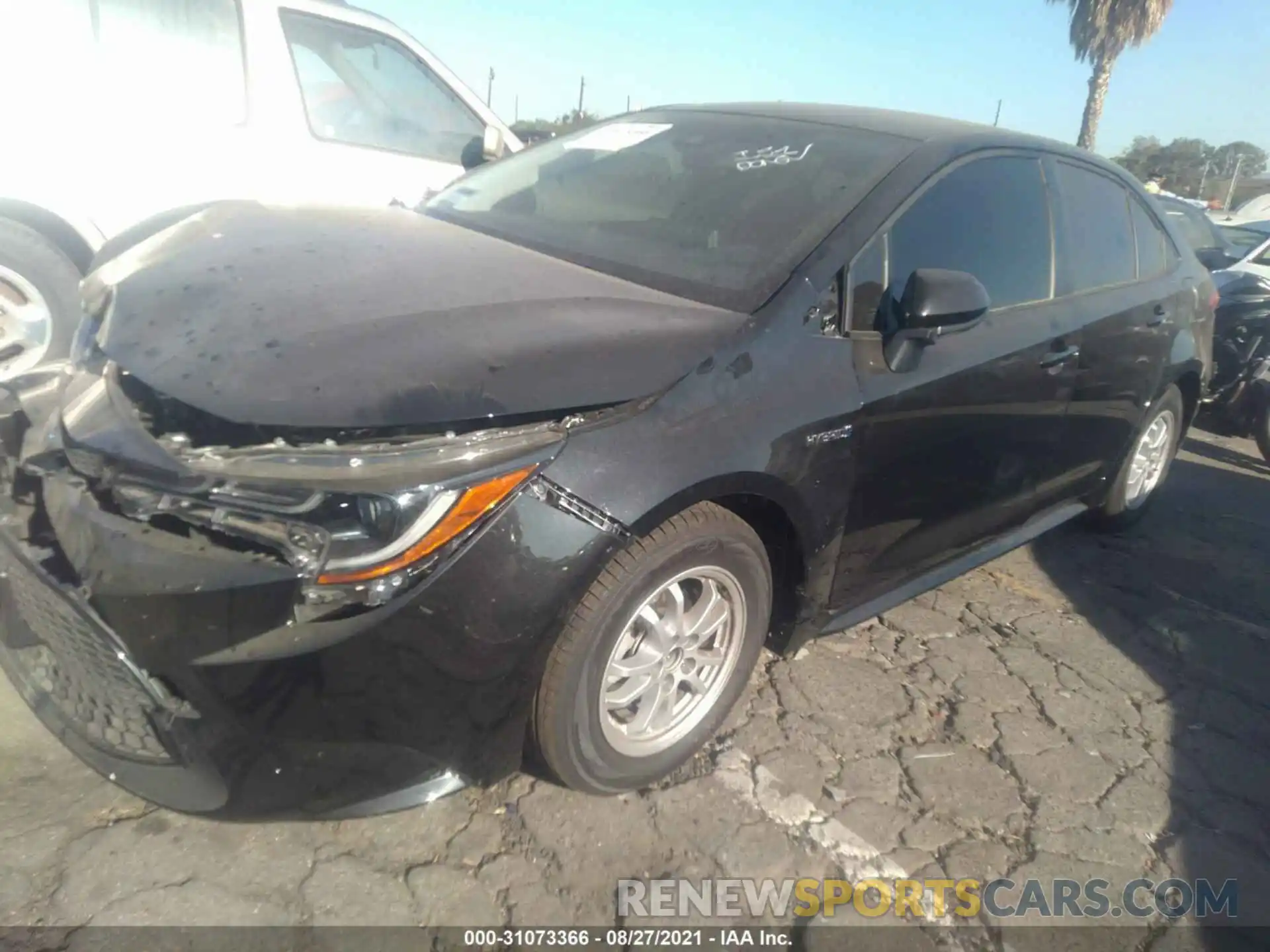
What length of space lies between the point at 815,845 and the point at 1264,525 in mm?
4008

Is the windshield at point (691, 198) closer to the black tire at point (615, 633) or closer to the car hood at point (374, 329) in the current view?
the car hood at point (374, 329)

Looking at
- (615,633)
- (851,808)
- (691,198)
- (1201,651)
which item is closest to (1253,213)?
(1201,651)

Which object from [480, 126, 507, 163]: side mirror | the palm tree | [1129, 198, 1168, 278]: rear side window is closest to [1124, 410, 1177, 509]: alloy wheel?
[1129, 198, 1168, 278]: rear side window

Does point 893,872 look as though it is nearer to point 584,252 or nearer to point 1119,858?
point 1119,858

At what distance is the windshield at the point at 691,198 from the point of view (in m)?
2.44

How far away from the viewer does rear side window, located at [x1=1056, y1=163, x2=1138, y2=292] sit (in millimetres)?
3277

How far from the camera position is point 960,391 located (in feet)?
8.70

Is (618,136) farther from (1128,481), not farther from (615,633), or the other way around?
(1128,481)

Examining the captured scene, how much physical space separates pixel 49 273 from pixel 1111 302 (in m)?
4.16

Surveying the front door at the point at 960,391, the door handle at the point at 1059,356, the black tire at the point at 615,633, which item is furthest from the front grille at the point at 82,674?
the door handle at the point at 1059,356

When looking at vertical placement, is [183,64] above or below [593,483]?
above

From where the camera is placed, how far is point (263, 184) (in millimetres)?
4395

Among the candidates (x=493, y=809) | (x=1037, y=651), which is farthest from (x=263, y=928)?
(x=1037, y=651)

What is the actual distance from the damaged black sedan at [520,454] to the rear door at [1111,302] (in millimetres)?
149
